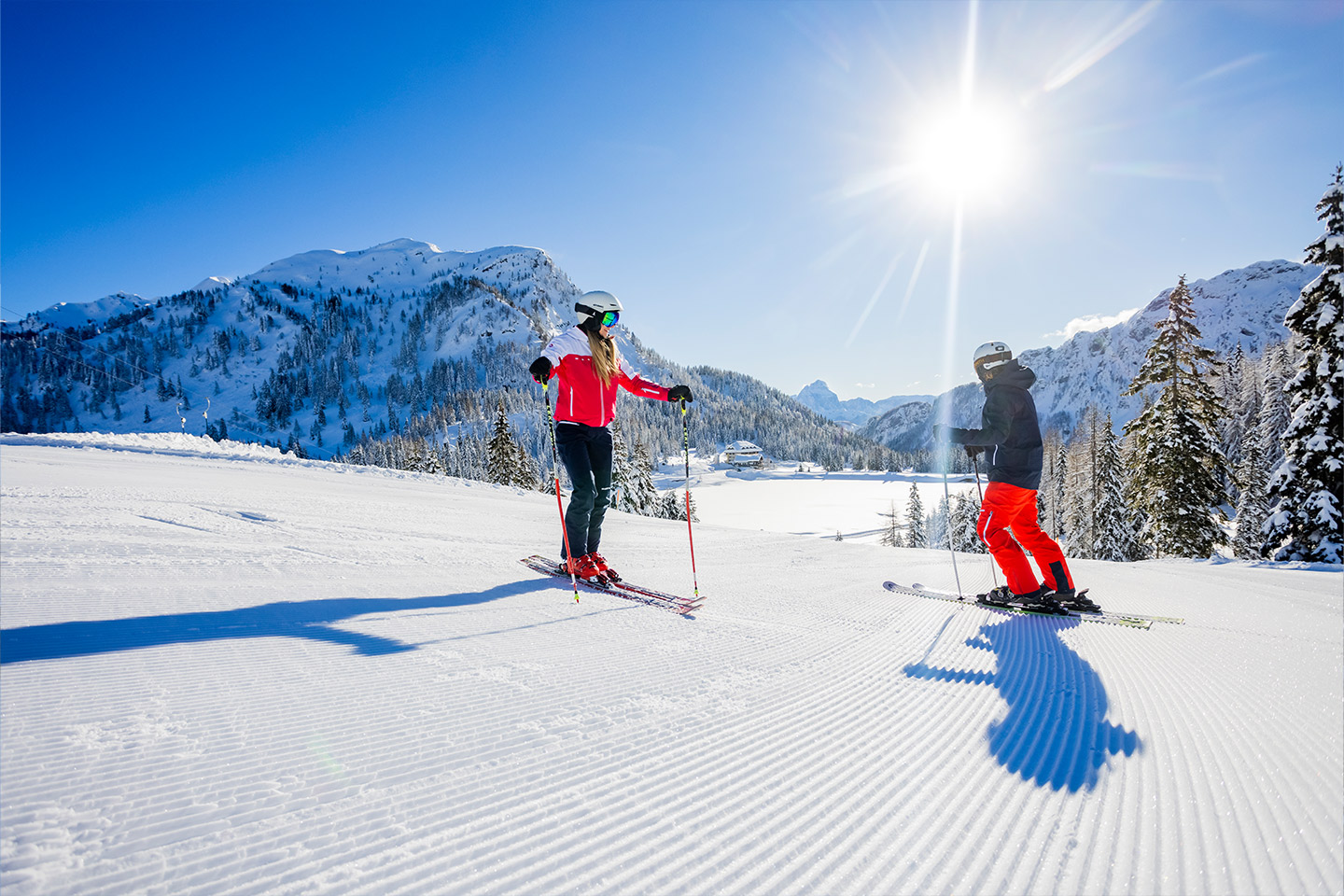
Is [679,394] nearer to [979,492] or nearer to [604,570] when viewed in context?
[604,570]

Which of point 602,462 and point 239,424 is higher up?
point 239,424

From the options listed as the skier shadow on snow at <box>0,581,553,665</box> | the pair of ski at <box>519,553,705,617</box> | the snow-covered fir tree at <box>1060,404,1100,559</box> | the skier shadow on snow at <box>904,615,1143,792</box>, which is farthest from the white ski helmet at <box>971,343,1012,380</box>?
the snow-covered fir tree at <box>1060,404,1100,559</box>

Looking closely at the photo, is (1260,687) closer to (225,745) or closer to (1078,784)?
(1078,784)

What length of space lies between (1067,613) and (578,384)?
4.67m

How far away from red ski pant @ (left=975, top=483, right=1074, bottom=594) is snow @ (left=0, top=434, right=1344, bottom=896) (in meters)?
0.66

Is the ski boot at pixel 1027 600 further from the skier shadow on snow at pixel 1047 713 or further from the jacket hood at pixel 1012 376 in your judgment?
the jacket hood at pixel 1012 376

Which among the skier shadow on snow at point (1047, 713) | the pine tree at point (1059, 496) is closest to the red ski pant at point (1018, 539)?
the skier shadow on snow at point (1047, 713)

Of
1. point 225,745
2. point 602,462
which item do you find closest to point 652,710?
point 225,745

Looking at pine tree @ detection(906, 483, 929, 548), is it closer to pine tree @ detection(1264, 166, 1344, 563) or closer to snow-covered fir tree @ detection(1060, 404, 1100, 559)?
snow-covered fir tree @ detection(1060, 404, 1100, 559)

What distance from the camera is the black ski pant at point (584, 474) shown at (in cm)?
492

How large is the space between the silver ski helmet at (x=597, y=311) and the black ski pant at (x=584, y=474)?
3.12ft

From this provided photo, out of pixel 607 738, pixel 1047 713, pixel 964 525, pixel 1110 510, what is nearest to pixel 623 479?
pixel 1110 510

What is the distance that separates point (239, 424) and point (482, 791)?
20254cm

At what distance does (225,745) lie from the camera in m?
1.70
